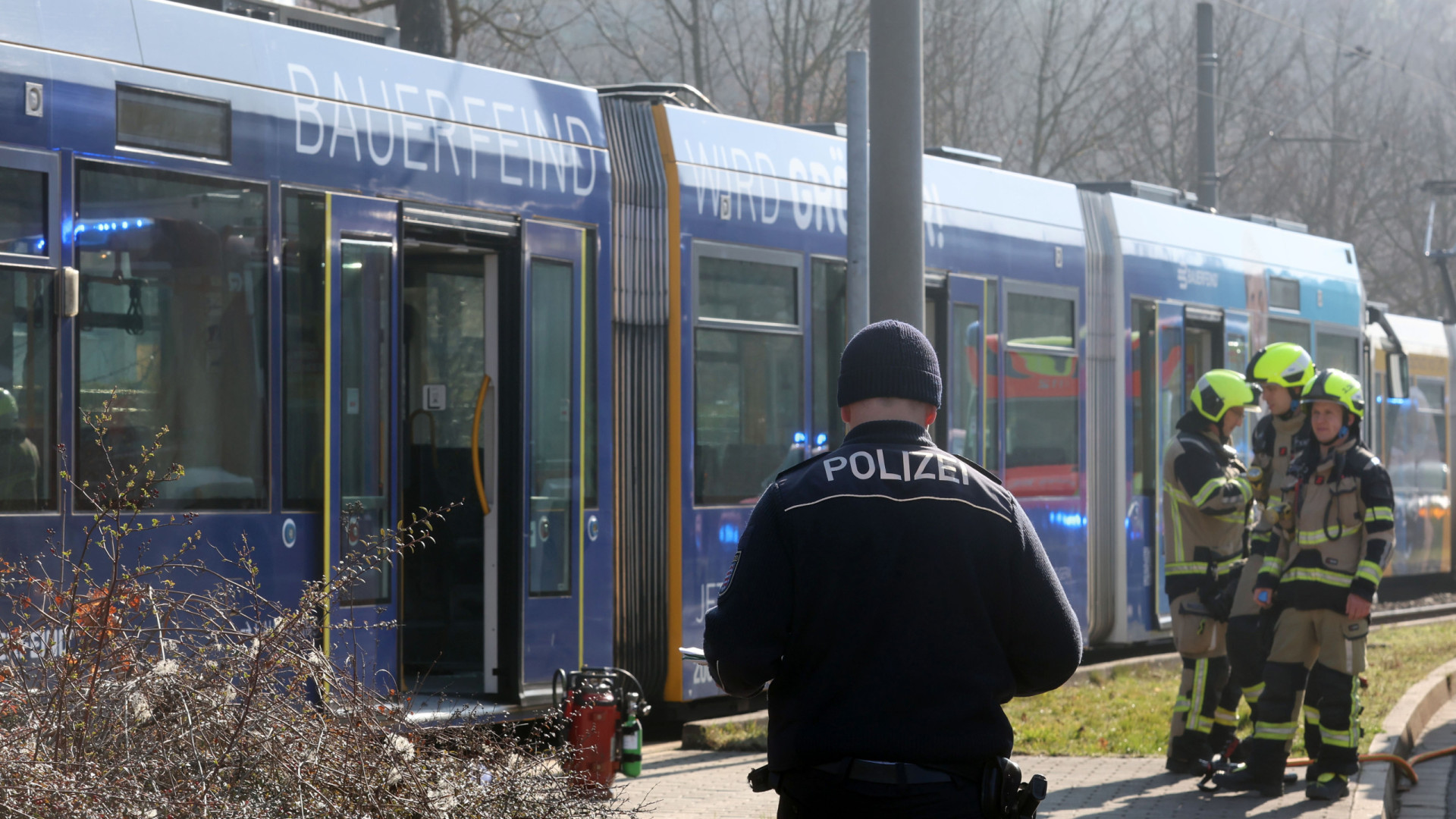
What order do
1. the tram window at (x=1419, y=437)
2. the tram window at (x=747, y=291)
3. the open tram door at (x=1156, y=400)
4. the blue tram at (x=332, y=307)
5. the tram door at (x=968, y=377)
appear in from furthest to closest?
the tram window at (x=1419, y=437), the open tram door at (x=1156, y=400), the tram door at (x=968, y=377), the tram window at (x=747, y=291), the blue tram at (x=332, y=307)

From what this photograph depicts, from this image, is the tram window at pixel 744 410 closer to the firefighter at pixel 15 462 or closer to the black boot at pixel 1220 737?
the black boot at pixel 1220 737

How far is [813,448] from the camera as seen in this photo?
33.0ft

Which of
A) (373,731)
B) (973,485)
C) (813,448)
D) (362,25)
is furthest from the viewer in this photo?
(813,448)

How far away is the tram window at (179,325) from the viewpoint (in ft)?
22.1

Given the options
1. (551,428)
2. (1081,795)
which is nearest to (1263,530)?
(1081,795)

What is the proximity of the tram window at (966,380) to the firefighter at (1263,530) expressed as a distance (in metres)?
2.94

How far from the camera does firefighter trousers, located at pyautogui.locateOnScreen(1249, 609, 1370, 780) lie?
7672 millimetres

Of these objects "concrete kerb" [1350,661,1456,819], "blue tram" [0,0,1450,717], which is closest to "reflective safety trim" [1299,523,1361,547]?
"concrete kerb" [1350,661,1456,819]

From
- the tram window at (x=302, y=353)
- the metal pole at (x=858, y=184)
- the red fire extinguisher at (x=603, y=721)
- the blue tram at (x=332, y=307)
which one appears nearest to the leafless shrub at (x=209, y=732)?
the blue tram at (x=332, y=307)

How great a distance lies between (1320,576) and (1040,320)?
15.0ft

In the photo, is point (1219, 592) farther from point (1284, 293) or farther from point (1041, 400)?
point (1284, 293)

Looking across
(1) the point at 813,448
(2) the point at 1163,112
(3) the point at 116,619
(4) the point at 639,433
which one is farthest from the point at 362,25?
(2) the point at 1163,112

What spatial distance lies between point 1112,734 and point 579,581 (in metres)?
3.19

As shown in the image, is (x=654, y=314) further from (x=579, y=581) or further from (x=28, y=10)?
(x=28, y=10)
